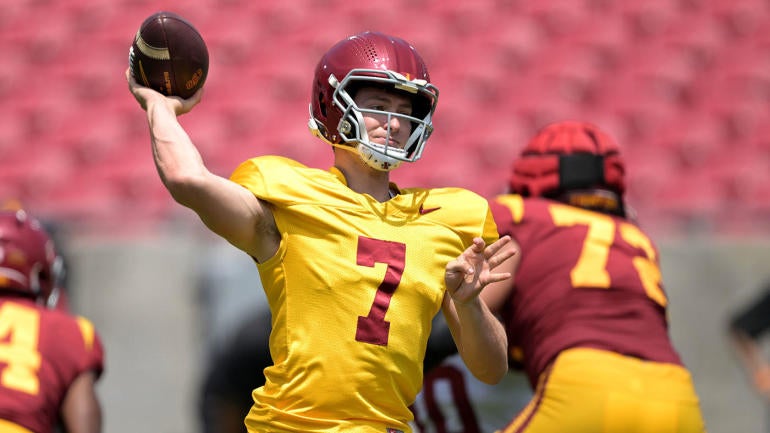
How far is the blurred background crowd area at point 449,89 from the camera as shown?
25.1 feet

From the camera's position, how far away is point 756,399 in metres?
6.05

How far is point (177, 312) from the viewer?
20.3 ft

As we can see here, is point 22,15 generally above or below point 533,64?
below

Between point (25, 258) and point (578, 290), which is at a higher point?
point (578, 290)

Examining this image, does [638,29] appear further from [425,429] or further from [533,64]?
[425,429]

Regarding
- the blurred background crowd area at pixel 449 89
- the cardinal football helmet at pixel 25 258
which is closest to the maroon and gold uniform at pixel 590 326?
the cardinal football helmet at pixel 25 258

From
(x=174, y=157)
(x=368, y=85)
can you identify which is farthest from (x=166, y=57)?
(x=368, y=85)

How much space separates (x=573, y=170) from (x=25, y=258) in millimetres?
1913

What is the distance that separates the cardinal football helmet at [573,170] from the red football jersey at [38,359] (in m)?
1.60

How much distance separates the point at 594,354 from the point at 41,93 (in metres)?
5.76

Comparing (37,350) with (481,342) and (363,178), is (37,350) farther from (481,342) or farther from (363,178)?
(481,342)

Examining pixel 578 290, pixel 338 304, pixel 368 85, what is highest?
pixel 368 85

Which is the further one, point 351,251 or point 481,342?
point 481,342

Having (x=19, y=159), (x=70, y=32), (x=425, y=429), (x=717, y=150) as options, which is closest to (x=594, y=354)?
(x=425, y=429)
